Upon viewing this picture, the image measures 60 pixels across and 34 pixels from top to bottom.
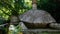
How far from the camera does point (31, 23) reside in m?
6.62

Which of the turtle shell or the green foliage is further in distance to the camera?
the turtle shell

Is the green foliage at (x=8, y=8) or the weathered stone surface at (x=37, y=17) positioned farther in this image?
the weathered stone surface at (x=37, y=17)

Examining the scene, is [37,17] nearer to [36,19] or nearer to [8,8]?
[36,19]

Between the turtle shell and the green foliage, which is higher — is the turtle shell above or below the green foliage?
below

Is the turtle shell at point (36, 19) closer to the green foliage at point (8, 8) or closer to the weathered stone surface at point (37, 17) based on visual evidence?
the weathered stone surface at point (37, 17)

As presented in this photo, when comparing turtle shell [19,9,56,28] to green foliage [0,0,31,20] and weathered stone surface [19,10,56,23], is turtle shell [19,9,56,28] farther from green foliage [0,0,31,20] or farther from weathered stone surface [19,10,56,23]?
green foliage [0,0,31,20]

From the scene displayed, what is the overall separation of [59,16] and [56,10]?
0.29 m

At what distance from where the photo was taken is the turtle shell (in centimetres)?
661

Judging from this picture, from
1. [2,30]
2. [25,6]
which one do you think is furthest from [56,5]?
[2,30]

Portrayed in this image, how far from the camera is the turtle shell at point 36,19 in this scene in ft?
21.7

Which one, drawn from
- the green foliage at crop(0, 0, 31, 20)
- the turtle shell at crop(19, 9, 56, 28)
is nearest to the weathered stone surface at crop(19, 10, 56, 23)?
the turtle shell at crop(19, 9, 56, 28)

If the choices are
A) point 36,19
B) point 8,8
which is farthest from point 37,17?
point 8,8

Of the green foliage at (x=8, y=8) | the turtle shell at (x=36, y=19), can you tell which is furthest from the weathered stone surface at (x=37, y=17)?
the green foliage at (x=8, y=8)

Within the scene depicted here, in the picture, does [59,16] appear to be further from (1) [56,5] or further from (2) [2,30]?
(2) [2,30]
